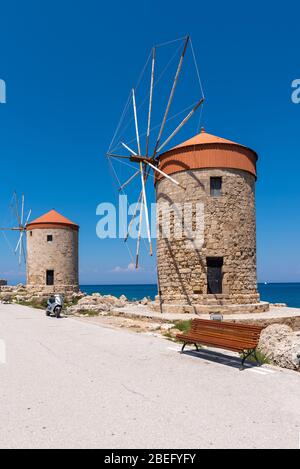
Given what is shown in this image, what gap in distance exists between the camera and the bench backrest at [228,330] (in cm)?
707

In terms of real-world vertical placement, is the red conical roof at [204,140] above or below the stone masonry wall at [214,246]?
above

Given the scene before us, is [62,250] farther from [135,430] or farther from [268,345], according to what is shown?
[135,430]

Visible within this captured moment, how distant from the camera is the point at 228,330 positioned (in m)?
7.67

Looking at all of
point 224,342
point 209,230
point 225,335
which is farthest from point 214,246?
point 224,342

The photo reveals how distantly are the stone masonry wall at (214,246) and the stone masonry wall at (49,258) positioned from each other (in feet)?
55.1

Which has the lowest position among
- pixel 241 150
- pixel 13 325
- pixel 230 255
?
pixel 13 325

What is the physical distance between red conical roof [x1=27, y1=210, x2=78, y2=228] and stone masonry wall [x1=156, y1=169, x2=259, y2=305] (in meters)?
17.2

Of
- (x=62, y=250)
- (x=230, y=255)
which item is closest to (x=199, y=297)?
(x=230, y=255)

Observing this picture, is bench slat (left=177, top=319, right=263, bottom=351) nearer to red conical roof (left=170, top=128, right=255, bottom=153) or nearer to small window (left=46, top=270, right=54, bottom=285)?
red conical roof (left=170, top=128, right=255, bottom=153)

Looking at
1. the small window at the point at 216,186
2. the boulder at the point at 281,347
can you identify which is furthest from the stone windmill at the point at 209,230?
the boulder at the point at 281,347

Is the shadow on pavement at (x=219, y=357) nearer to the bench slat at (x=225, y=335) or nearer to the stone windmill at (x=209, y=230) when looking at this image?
the bench slat at (x=225, y=335)

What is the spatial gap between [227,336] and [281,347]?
1.16m

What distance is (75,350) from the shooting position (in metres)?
8.74
